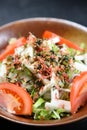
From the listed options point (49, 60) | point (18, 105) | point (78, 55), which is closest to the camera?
point (18, 105)

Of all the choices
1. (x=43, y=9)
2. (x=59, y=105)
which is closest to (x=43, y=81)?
(x=59, y=105)

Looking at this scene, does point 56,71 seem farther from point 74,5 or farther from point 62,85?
point 74,5

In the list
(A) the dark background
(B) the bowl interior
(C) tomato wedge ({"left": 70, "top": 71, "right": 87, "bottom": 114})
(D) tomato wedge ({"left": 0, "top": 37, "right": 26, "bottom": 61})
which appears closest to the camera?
(C) tomato wedge ({"left": 70, "top": 71, "right": 87, "bottom": 114})

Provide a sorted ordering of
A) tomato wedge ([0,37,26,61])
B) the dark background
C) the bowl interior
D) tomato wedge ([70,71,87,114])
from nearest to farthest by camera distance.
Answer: tomato wedge ([70,71,87,114]) < tomato wedge ([0,37,26,61]) < the bowl interior < the dark background

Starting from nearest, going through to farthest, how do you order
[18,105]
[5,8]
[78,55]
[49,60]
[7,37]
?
[18,105] < [49,60] < [78,55] < [7,37] < [5,8]

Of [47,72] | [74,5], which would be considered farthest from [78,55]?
[74,5]

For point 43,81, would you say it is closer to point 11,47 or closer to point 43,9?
point 11,47

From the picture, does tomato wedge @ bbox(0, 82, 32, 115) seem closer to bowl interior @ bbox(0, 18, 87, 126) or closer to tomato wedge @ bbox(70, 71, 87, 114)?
tomato wedge @ bbox(70, 71, 87, 114)

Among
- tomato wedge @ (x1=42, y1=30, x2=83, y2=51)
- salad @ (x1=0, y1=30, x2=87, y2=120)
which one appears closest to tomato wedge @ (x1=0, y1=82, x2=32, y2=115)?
salad @ (x1=0, y1=30, x2=87, y2=120)

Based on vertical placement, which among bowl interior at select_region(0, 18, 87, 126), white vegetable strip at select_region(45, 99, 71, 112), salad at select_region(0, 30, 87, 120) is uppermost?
bowl interior at select_region(0, 18, 87, 126)
